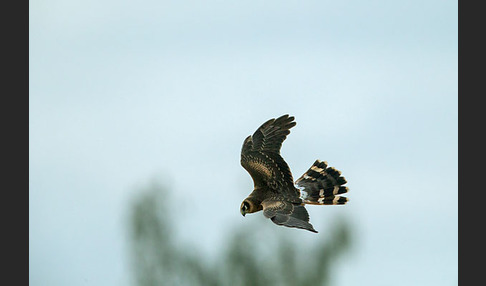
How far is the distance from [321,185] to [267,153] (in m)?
0.71

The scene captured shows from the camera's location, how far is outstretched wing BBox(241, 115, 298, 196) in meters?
12.9

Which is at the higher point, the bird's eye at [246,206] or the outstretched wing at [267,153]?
the outstretched wing at [267,153]

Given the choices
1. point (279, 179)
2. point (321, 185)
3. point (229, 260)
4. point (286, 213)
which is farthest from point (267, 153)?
point (229, 260)

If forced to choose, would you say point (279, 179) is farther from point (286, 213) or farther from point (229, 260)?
point (229, 260)

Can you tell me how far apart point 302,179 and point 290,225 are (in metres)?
1.86

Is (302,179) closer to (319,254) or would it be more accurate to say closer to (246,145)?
(246,145)

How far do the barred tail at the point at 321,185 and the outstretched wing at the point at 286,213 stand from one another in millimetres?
526

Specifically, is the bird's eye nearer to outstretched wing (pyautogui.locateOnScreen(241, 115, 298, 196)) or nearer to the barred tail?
outstretched wing (pyautogui.locateOnScreen(241, 115, 298, 196))

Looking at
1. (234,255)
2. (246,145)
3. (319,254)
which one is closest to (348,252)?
(319,254)

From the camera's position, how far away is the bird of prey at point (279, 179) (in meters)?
12.5

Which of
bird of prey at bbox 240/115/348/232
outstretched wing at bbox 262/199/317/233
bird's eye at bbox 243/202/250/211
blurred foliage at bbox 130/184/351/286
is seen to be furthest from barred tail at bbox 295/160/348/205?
blurred foliage at bbox 130/184/351/286

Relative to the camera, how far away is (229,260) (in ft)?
88.6

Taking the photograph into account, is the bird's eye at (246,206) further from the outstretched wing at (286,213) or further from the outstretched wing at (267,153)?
the outstretched wing at (267,153)

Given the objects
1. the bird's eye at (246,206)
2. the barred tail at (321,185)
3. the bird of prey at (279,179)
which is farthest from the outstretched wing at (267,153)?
the bird's eye at (246,206)
